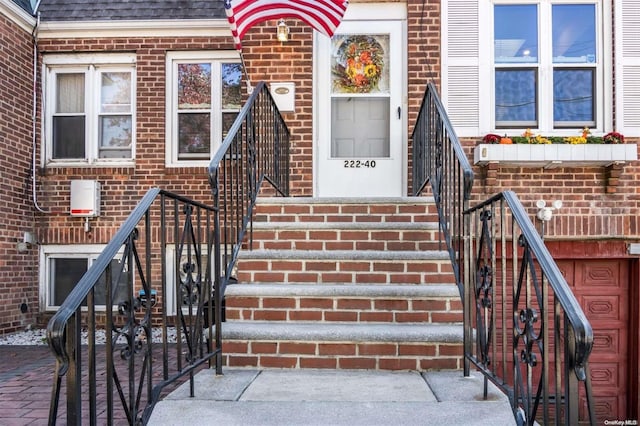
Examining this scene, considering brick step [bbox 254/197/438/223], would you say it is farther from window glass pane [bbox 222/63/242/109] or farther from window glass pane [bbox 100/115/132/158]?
window glass pane [bbox 100/115/132/158]

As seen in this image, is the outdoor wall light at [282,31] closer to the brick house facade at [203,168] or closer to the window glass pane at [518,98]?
the brick house facade at [203,168]

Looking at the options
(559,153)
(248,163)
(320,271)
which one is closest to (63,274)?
(248,163)

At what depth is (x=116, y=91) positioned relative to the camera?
22.8 feet

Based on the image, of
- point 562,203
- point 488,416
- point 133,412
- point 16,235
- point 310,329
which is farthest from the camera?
point 16,235

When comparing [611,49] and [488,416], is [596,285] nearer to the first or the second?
[611,49]

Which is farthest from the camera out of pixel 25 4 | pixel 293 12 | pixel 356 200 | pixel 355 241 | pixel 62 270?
pixel 62 270

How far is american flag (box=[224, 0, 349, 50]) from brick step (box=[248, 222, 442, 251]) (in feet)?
6.61

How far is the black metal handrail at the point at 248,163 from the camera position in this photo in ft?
10.4

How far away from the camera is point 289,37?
5.56 m

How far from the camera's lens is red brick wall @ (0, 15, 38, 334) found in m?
6.12

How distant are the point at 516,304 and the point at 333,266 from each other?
1.62 meters

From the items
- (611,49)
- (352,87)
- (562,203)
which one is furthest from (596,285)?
(352,87)

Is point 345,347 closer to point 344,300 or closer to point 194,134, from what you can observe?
point 344,300

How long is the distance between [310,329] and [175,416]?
1.01 meters
